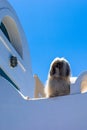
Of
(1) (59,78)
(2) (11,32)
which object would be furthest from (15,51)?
(1) (59,78)

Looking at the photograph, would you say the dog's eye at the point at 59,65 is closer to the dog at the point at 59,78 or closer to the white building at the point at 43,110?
the dog at the point at 59,78

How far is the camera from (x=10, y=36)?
32.8 feet

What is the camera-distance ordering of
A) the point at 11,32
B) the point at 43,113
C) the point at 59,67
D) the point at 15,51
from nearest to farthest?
1. the point at 43,113
2. the point at 59,67
3. the point at 15,51
4. the point at 11,32

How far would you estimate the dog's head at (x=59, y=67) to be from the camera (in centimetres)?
573

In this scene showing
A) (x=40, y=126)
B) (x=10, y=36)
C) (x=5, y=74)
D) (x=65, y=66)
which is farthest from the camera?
(x=10, y=36)

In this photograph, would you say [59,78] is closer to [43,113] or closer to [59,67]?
[59,67]

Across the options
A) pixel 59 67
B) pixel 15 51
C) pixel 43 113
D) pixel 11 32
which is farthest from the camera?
pixel 11 32

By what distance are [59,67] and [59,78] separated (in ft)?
0.56

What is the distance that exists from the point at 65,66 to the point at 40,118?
0.88m

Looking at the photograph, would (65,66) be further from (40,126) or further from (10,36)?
(10,36)

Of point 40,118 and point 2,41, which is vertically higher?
point 2,41

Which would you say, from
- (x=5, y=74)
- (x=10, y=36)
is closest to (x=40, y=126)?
(x=5, y=74)

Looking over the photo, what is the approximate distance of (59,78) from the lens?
18.9 feet

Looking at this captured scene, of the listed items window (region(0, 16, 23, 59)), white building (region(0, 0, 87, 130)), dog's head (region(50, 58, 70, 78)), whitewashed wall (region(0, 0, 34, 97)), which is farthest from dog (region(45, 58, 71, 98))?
window (region(0, 16, 23, 59))
